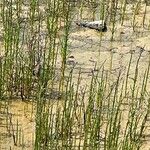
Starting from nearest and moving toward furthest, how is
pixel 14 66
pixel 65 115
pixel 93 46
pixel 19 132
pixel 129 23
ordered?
pixel 65 115, pixel 19 132, pixel 14 66, pixel 93 46, pixel 129 23

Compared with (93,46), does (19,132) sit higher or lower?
lower

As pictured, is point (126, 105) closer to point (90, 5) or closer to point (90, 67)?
point (90, 67)

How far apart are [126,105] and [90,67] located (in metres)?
0.83

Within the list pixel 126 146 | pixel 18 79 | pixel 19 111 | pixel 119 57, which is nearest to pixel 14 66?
pixel 18 79

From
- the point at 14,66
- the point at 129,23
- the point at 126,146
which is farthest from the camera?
the point at 129,23

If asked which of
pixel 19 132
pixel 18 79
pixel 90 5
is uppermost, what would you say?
pixel 90 5

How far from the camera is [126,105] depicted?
423 centimetres

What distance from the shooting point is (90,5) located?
6.32 metres

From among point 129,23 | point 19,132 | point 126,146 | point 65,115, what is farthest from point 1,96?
point 129,23

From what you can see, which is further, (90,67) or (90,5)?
(90,5)

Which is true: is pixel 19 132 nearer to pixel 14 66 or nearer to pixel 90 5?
pixel 14 66

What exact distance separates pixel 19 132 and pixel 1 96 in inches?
17.7

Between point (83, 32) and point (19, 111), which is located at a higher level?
point (83, 32)

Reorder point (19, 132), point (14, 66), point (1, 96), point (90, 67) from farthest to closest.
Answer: point (90, 67) → point (14, 66) → point (1, 96) → point (19, 132)
